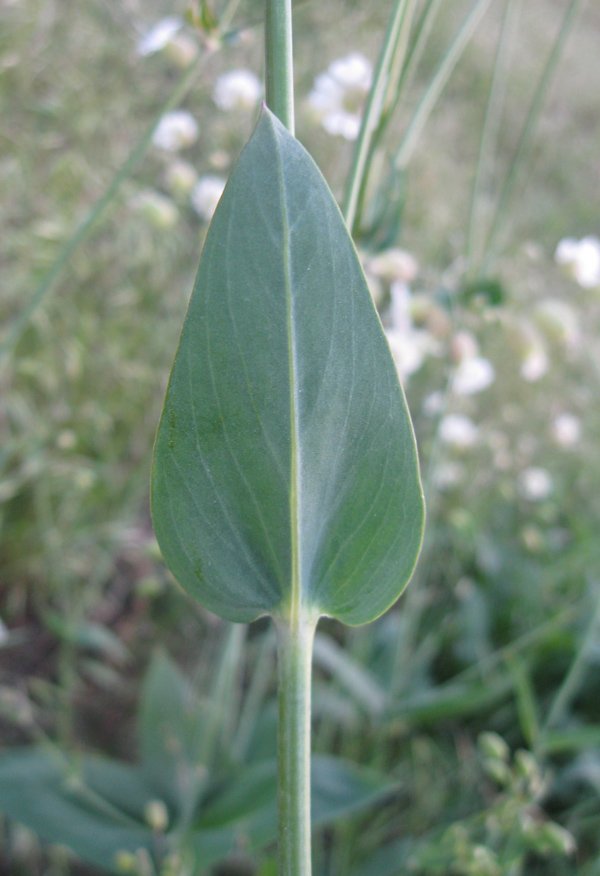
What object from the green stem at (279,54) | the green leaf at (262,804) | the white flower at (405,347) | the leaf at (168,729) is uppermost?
the white flower at (405,347)

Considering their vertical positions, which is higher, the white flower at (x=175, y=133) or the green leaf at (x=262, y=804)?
the white flower at (x=175, y=133)

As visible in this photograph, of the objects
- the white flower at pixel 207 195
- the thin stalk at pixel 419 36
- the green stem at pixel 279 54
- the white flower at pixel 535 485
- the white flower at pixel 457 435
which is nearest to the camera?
→ the green stem at pixel 279 54

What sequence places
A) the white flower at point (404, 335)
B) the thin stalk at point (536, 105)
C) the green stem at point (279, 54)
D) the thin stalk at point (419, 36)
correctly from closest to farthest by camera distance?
the green stem at point (279, 54)
the thin stalk at point (419, 36)
the thin stalk at point (536, 105)
the white flower at point (404, 335)

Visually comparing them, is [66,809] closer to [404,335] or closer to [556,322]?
[404,335]

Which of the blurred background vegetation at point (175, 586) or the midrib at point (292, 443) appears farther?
the blurred background vegetation at point (175, 586)

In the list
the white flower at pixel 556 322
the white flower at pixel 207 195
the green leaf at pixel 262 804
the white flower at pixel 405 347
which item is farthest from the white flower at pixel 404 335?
the green leaf at pixel 262 804

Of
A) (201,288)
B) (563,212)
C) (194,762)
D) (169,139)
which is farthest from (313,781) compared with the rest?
(563,212)

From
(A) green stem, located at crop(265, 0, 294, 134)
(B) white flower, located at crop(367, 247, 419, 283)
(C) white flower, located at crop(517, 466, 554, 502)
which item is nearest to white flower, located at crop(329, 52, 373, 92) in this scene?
(B) white flower, located at crop(367, 247, 419, 283)

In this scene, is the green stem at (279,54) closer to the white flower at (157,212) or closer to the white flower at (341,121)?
the white flower at (341,121)
